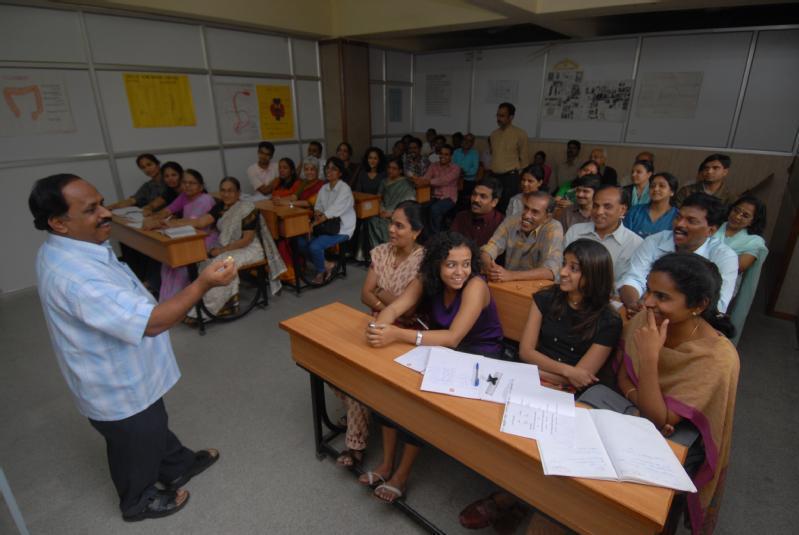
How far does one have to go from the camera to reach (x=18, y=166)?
4.02 metres

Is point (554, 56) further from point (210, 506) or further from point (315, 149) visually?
point (210, 506)

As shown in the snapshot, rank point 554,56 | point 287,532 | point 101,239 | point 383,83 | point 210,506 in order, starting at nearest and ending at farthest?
point 101,239
point 287,532
point 210,506
point 554,56
point 383,83

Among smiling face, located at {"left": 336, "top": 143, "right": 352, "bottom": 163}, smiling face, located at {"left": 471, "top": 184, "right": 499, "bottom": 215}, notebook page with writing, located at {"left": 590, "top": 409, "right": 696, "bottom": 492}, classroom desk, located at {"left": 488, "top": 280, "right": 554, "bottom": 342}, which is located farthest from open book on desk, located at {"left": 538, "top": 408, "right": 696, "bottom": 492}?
smiling face, located at {"left": 336, "top": 143, "right": 352, "bottom": 163}

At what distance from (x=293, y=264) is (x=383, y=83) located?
4586 millimetres

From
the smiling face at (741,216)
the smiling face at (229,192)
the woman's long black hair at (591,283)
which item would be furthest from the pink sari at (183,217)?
the smiling face at (741,216)

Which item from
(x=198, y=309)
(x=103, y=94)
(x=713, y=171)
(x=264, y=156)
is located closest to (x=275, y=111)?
(x=264, y=156)

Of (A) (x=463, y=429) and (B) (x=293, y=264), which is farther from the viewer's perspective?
(B) (x=293, y=264)

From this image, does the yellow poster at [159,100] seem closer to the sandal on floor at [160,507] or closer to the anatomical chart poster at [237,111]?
the anatomical chart poster at [237,111]

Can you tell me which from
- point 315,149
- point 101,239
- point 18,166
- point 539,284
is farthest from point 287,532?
point 315,149

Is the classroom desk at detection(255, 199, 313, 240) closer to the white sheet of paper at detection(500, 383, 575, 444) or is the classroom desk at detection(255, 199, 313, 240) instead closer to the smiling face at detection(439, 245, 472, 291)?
the smiling face at detection(439, 245, 472, 291)

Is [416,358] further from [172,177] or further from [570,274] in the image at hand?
[172,177]

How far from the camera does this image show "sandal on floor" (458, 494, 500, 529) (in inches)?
67.9

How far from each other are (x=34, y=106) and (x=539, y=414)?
5173 mm

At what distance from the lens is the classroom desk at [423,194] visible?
17.2 ft
